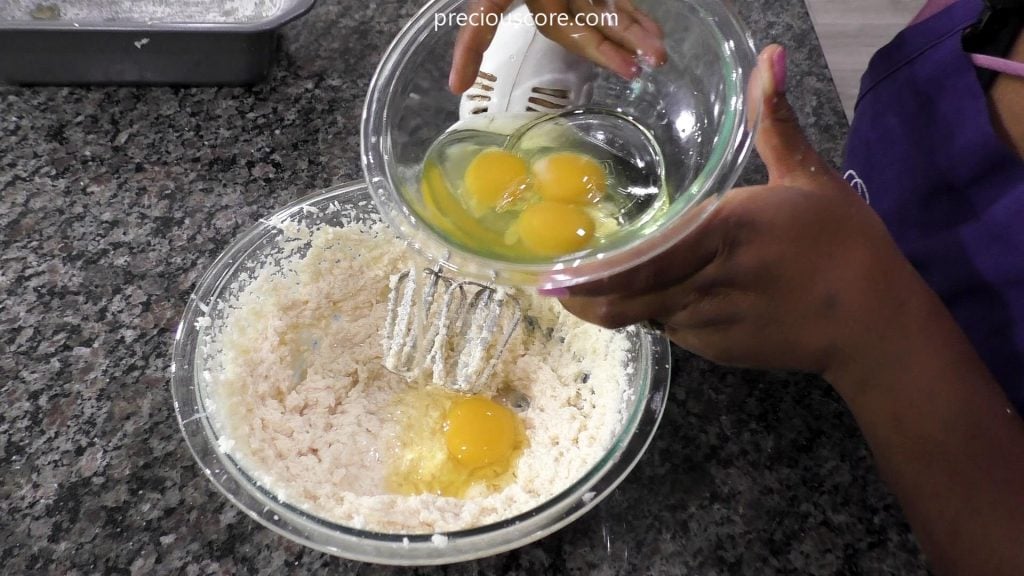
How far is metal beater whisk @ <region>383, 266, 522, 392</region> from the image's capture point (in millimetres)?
1188

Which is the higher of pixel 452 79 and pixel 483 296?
pixel 452 79

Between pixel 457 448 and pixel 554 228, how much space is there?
0.46 meters

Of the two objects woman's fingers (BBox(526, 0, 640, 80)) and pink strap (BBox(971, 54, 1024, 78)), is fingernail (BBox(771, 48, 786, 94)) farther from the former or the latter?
pink strap (BBox(971, 54, 1024, 78))

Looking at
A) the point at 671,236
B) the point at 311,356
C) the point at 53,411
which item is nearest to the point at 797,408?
the point at 671,236

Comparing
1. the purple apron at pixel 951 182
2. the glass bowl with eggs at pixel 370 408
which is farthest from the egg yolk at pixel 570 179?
the purple apron at pixel 951 182

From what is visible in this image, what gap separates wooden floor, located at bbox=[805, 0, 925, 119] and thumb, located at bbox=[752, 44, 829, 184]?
1.73 m

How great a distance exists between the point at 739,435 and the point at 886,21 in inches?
90.4

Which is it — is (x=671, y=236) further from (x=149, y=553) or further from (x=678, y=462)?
(x=149, y=553)

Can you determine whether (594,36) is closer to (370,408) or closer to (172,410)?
(370,408)

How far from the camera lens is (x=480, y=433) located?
1.17 meters

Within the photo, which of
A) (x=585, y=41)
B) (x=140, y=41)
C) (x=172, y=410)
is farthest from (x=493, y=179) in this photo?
(x=140, y=41)

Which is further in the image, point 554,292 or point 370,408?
point 370,408

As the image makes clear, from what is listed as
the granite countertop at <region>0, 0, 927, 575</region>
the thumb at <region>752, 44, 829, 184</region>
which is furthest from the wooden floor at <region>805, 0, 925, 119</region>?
the thumb at <region>752, 44, 829, 184</region>

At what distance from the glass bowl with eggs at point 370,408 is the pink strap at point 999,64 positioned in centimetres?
76
